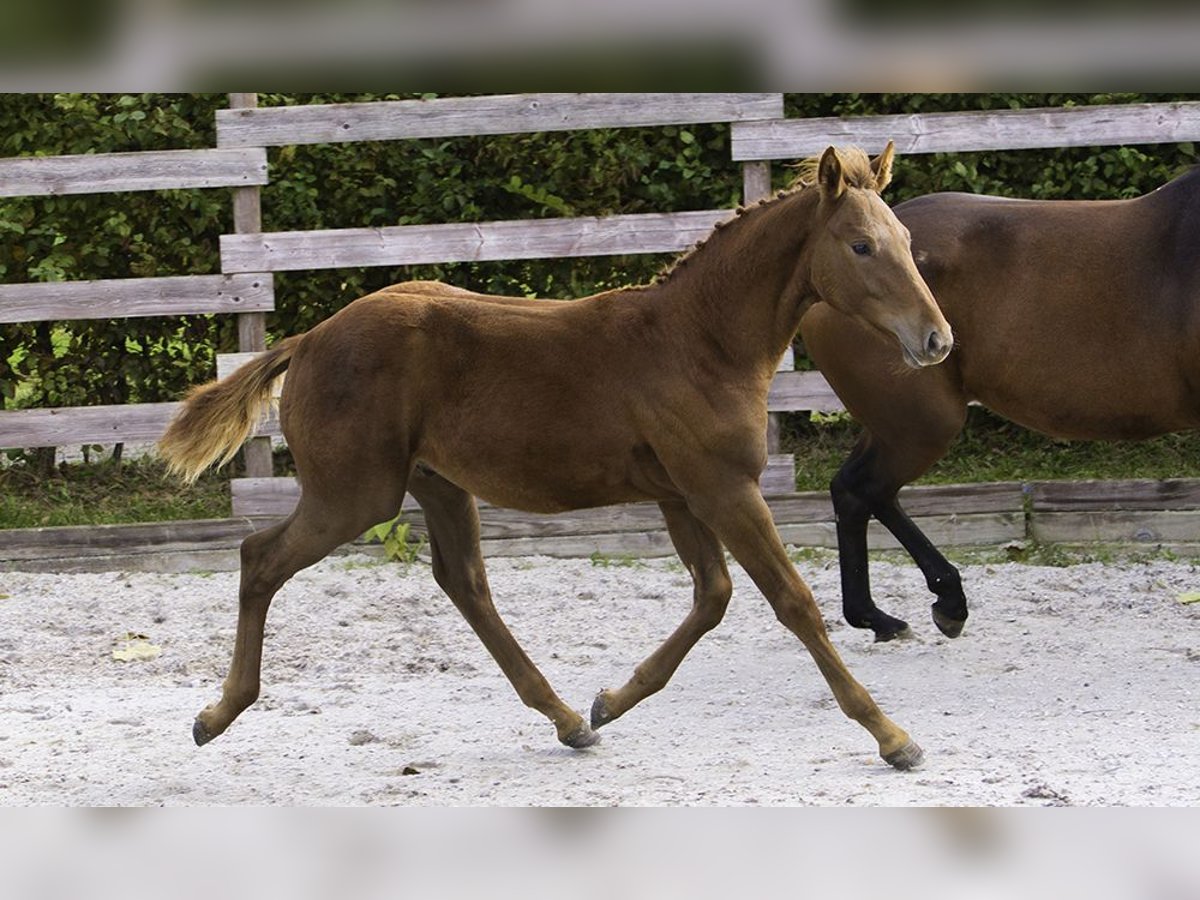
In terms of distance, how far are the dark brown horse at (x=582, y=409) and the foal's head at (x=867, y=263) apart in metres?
0.01

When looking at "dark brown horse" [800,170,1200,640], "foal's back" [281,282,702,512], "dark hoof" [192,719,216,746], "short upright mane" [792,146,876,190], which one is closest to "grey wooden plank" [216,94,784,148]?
"dark brown horse" [800,170,1200,640]

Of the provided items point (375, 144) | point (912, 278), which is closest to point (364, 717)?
point (912, 278)

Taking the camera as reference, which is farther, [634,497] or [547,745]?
[547,745]

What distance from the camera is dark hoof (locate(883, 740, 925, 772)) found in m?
3.93

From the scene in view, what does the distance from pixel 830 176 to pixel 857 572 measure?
2.19m

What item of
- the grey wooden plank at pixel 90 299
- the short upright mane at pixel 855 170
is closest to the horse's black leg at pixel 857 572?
the short upright mane at pixel 855 170

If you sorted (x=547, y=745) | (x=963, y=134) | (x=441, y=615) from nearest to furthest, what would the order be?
(x=547, y=745)
(x=441, y=615)
(x=963, y=134)

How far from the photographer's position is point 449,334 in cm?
412

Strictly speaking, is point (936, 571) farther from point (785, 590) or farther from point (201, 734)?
point (201, 734)

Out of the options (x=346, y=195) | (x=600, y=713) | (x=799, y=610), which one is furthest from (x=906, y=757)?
(x=346, y=195)
